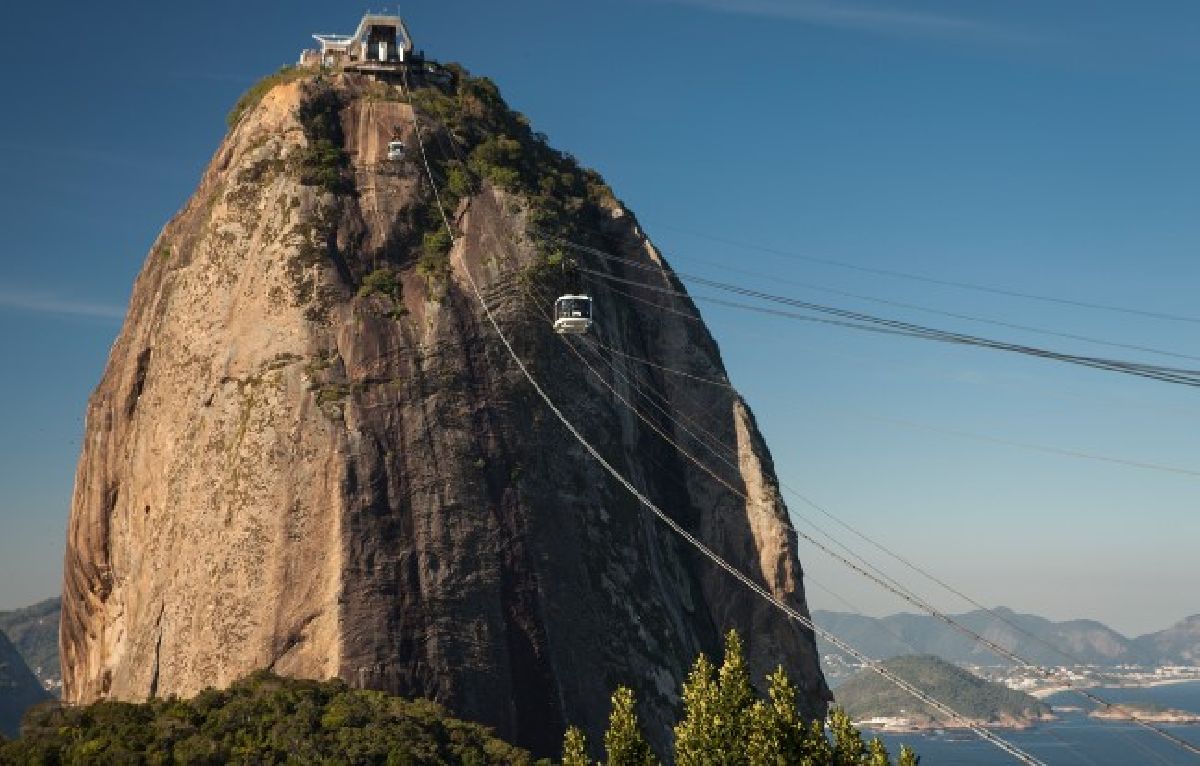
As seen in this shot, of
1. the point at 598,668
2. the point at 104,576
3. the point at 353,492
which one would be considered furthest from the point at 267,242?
the point at 598,668

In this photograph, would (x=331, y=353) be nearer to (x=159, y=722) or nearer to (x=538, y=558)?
(x=538, y=558)

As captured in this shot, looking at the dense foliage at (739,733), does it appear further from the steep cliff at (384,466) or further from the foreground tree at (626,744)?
the steep cliff at (384,466)

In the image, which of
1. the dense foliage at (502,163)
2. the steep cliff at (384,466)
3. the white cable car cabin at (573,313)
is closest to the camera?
the steep cliff at (384,466)

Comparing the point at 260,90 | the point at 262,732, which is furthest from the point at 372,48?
the point at 262,732

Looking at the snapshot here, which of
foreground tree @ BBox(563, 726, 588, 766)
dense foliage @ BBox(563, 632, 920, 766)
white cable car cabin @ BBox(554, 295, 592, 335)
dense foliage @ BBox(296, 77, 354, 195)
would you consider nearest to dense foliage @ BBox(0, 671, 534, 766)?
foreground tree @ BBox(563, 726, 588, 766)

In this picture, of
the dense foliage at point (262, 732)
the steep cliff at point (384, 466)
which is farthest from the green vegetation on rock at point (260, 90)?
the dense foliage at point (262, 732)

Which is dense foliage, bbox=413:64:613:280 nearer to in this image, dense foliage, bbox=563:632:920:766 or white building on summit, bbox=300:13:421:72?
white building on summit, bbox=300:13:421:72

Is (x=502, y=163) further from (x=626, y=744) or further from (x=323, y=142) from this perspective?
(x=626, y=744)
